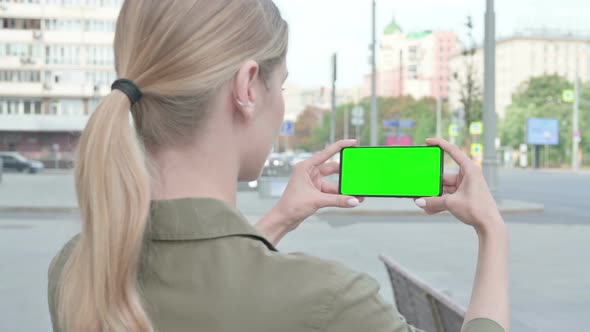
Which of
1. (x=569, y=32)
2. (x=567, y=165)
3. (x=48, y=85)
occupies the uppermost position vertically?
(x=569, y=32)

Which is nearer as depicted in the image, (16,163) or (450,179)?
(450,179)

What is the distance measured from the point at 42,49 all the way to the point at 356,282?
7936cm

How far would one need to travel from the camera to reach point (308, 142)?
12488 centimetres

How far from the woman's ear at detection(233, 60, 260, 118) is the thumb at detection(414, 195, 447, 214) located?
49 centimetres

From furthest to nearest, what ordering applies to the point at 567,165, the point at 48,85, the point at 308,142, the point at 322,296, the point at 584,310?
the point at 308,142, the point at 567,165, the point at 48,85, the point at 584,310, the point at 322,296

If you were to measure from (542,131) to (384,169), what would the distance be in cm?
7741

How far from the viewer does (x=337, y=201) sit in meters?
2.04

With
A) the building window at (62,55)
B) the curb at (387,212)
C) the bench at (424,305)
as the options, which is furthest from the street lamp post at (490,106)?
the building window at (62,55)

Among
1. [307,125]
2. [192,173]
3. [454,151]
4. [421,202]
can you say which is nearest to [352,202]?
[421,202]

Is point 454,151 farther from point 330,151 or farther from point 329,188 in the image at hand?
point 329,188

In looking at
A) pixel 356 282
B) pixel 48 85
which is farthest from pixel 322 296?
pixel 48 85

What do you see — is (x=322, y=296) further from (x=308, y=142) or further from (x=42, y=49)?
(x=308, y=142)

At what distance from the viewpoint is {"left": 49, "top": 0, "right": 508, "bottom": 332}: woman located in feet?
4.32

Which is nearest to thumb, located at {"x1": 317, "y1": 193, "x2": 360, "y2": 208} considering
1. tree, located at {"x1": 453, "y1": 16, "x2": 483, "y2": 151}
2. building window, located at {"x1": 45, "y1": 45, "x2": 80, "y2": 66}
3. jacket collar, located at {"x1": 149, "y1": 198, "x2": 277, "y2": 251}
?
jacket collar, located at {"x1": 149, "y1": 198, "x2": 277, "y2": 251}
